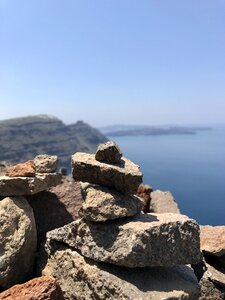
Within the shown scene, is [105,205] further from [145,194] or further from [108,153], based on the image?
[145,194]

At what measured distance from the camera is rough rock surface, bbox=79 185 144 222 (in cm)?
918

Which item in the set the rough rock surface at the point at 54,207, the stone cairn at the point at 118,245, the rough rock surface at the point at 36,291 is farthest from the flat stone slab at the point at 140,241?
the rough rock surface at the point at 54,207

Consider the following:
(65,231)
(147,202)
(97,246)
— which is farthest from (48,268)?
(147,202)

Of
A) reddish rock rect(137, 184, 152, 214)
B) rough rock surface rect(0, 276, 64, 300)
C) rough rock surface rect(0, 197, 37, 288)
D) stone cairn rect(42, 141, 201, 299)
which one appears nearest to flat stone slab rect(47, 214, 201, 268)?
stone cairn rect(42, 141, 201, 299)

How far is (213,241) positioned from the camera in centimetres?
1321

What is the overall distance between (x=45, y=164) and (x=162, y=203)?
27.3ft

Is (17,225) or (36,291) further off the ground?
(17,225)

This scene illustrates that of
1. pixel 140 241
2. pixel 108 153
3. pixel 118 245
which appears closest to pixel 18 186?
pixel 108 153

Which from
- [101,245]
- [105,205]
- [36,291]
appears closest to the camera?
[36,291]

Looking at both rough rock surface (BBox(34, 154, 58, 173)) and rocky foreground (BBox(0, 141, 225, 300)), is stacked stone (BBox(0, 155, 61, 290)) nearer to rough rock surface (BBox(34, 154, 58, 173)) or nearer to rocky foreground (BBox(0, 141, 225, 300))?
rocky foreground (BBox(0, 141, 225, 300))

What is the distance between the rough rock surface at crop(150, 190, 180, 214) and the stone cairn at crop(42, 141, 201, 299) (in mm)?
8172

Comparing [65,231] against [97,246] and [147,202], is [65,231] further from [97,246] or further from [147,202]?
[147,202]

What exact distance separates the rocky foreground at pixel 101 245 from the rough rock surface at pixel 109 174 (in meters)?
0.03

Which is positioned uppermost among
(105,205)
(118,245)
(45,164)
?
(45,164)
